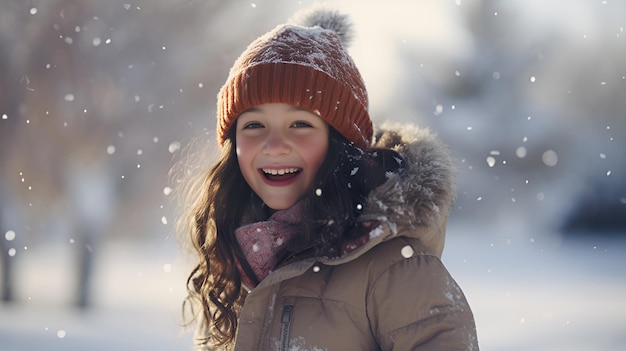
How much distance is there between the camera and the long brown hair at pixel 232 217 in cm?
189

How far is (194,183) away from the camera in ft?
8.16

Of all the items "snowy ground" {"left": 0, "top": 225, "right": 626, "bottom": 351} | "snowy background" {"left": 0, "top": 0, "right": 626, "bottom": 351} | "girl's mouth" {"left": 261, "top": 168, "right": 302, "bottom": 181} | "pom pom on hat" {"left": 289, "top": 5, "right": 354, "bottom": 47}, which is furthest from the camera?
"snowy background" {"left": 0, "top": 0, "right": 626, "bottom": 351}

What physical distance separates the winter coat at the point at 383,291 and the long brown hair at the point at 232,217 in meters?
0.10

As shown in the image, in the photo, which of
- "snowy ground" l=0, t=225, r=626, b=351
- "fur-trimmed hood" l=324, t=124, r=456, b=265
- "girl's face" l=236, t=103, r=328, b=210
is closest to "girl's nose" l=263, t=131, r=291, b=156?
"girl's face" l=236, t=103, r=328, b=210

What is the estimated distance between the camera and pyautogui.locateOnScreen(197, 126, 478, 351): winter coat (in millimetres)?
1614

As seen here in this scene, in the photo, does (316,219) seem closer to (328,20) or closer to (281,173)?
(281,173)

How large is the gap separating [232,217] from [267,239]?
0.32 metres

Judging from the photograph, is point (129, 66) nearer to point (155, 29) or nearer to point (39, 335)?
point (155, 29)

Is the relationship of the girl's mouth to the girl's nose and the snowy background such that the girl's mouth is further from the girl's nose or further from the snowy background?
the snowy background

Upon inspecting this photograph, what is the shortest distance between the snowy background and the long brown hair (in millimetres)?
2626

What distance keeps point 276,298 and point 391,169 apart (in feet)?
1.80

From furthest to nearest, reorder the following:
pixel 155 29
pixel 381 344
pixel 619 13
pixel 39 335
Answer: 1. pixel 619 13
2. pixel 155 29
3. pixel 39 335
4. pixel 381 344

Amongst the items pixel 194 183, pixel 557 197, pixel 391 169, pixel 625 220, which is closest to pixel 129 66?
pixel 194 183

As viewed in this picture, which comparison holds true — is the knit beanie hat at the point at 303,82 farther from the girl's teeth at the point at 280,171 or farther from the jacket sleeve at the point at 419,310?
the jacket sleeve at the point at 419,310
